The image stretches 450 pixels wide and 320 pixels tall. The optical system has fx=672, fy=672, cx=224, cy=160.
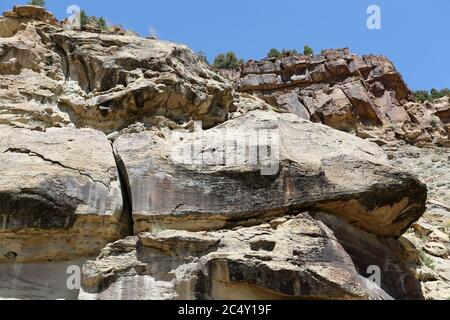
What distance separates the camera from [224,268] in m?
9.27

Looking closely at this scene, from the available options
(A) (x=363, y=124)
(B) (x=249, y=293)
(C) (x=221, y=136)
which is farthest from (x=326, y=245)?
(A) (x=363, y=124)

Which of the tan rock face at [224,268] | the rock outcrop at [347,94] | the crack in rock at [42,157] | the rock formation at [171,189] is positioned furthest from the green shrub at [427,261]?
the rock outcrop at [347,94]

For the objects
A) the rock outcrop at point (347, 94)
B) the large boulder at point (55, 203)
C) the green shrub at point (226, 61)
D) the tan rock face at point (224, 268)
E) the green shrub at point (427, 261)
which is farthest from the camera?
the green shrub at point (226, 61)

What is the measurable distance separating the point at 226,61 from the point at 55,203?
36.8 meters

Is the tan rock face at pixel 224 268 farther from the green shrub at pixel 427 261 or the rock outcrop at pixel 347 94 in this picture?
the rock outcrop at pixel 347 94

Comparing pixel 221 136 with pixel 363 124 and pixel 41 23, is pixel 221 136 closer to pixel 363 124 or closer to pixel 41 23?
pixel 41 23

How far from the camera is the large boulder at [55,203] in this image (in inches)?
388

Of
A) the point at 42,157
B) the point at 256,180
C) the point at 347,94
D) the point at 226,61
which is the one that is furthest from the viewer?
the point at 226,61

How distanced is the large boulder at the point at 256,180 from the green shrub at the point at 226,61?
3361 cm

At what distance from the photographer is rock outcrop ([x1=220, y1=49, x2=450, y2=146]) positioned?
3428 centimetres

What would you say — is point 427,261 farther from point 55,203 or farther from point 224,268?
point 55,203

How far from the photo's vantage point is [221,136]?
1144 centimetres

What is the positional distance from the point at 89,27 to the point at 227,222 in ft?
21.6

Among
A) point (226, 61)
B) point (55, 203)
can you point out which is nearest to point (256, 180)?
point (55, 203)
